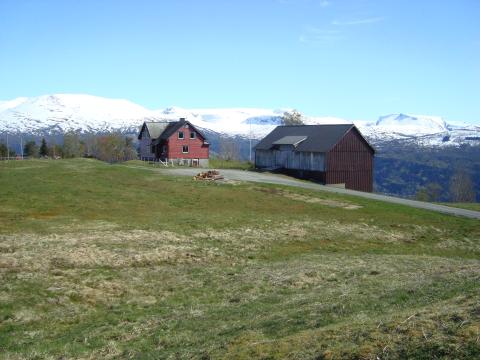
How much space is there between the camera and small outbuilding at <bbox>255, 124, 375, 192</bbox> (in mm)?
77188

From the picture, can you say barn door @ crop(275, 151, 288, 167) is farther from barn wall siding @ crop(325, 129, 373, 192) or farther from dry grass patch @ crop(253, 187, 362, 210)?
dry grass patch @ crop(253, 187, 362, 210)

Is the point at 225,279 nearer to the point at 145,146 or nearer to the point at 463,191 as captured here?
the point at 145,146

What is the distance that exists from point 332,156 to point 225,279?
182ft

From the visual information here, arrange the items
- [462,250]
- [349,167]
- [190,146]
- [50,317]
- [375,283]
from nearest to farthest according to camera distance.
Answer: [50,317] → [375,283] → [462,250] → [349,167] → [190,146]

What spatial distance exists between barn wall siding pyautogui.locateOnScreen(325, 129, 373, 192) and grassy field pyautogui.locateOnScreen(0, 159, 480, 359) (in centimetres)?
2659

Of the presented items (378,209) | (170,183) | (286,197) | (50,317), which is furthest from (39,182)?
(50,317)

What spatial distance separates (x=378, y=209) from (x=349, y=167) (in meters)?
27.7

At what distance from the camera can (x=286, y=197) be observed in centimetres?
5553

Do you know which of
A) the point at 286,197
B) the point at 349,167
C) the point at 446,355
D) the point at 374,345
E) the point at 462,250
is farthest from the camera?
the point at 349,167

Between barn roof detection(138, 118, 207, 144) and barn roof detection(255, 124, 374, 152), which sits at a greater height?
barn roof detection(138, 118, 207, 144)

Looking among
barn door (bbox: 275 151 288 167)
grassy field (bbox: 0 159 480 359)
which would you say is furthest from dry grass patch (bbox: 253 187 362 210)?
barn door (bbox: 275 151 288 167)

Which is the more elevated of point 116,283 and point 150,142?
point 150,142

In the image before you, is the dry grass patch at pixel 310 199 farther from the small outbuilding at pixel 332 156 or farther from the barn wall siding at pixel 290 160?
the barn wall siding at pixel 290 160

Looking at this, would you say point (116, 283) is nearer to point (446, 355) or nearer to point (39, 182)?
point (446, 355)
